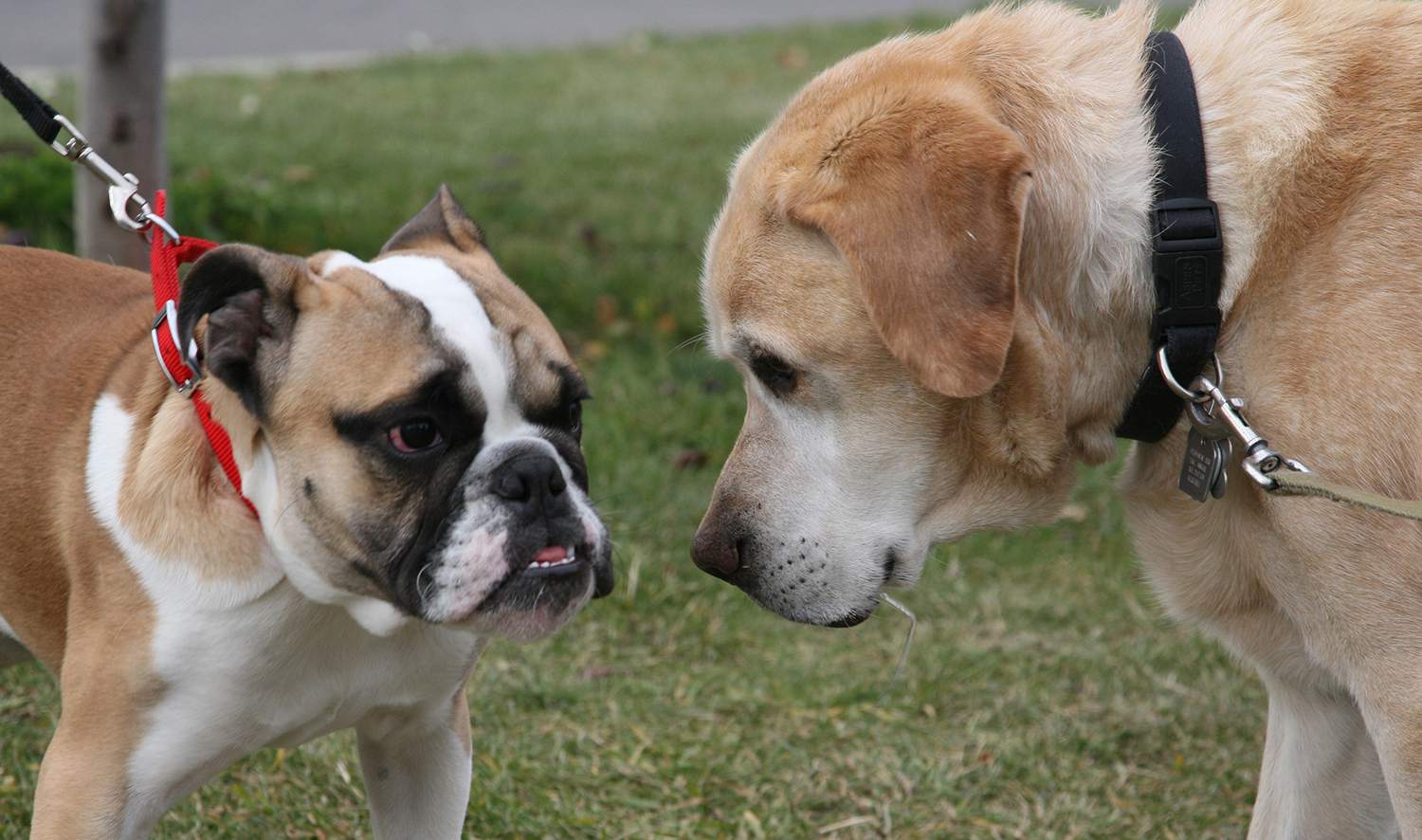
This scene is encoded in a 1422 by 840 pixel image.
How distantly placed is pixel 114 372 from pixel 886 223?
1.60m

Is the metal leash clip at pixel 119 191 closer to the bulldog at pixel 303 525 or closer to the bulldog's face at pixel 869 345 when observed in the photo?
the bulldog at pixel 303 525

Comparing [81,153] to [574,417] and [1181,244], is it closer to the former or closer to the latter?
[574,417]

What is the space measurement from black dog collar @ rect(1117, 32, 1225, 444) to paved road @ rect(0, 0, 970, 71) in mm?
9890

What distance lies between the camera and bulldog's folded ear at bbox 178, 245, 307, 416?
2.65 m

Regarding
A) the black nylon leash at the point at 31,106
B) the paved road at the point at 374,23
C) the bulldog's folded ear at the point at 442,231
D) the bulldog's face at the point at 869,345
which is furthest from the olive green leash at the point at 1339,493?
the paved road at the point at 374,23

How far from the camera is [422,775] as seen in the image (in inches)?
125

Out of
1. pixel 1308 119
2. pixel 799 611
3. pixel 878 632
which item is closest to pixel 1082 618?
pixel 878 632

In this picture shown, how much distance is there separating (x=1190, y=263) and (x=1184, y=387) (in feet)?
0.72

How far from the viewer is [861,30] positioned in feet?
39.1

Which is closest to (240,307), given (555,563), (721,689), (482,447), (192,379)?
(192,379)

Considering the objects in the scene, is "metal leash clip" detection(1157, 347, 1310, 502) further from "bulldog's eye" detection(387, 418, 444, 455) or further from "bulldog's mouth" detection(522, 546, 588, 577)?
"bulldog's eye" detection(387, 418, 444, 455)

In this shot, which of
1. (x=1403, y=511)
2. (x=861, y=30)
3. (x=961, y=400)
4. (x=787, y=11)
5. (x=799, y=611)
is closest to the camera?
(x=1403, y=511)

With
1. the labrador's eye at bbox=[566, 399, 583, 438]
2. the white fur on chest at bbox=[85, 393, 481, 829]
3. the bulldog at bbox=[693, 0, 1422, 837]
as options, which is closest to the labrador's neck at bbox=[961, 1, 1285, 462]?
the bulldog at bbox=[693, 0, 1422, 837]

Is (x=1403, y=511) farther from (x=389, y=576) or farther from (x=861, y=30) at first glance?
(x=861, y=30)
